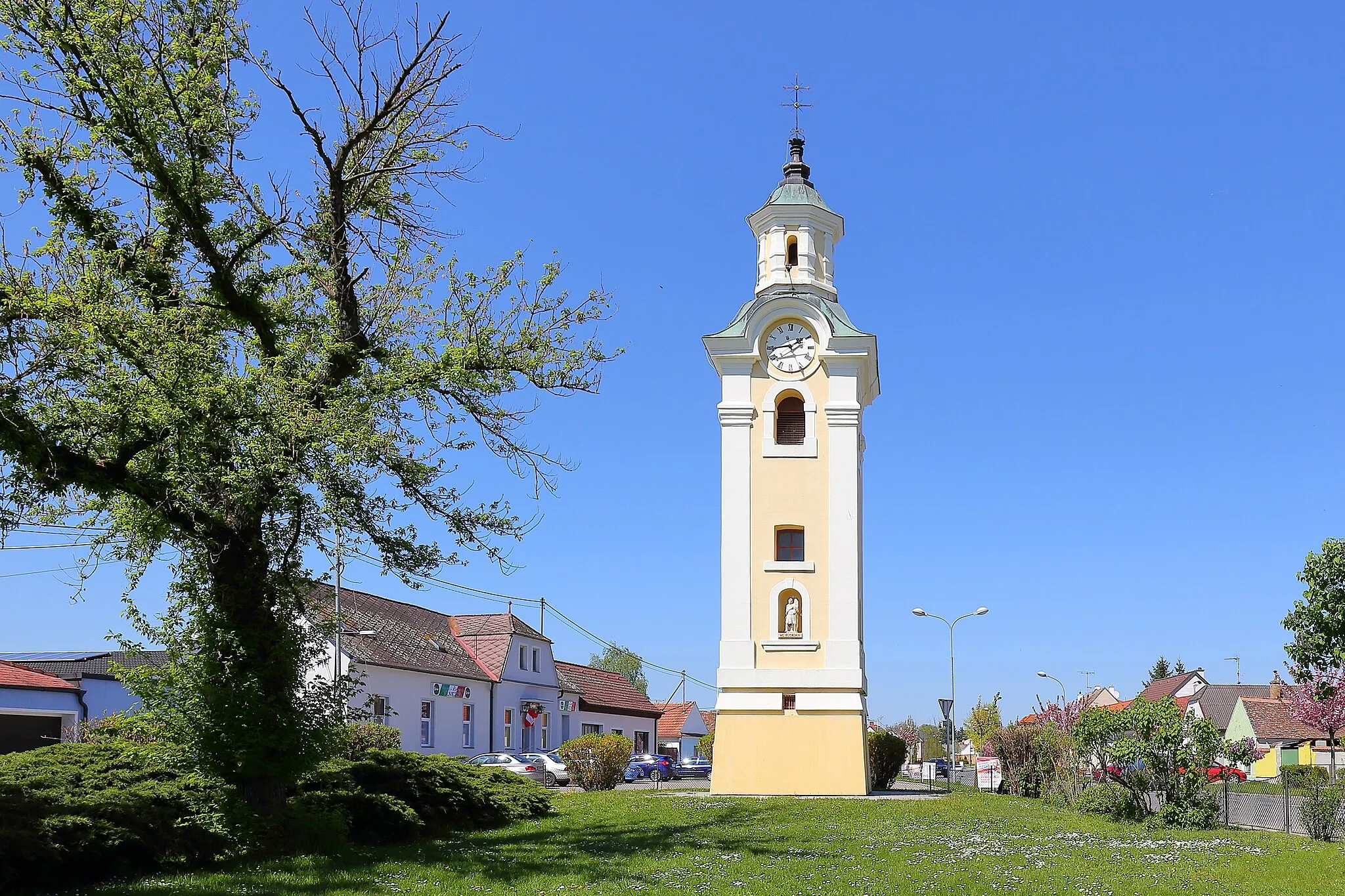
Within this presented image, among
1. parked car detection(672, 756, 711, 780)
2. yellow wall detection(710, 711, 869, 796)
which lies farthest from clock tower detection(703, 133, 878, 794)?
parked car detection(672, 756, 711, 780)

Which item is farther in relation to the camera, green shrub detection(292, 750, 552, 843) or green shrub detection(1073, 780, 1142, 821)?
green shrub detection(1073, 780, 1142, 821)

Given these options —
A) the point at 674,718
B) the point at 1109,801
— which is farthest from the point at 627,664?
the point at 1109,801

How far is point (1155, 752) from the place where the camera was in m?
21.7

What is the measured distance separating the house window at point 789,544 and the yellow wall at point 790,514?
259mm

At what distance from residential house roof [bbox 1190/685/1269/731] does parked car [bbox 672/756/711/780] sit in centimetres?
3414

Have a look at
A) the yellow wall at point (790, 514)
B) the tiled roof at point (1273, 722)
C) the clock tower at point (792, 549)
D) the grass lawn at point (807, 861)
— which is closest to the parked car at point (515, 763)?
the clock tower at point (792, 549)

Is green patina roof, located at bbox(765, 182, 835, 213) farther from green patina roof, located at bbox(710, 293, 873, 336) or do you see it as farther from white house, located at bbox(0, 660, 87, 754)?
white house, located at bbox(0, 660, 87, 754)

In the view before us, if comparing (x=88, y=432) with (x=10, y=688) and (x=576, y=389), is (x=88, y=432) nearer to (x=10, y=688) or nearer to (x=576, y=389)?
(x=576, y=389)

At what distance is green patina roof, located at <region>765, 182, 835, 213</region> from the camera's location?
118 feet

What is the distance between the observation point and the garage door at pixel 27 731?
33750 mm

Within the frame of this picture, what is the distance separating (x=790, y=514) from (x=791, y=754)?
634 cm

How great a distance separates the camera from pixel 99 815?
13.6 meters

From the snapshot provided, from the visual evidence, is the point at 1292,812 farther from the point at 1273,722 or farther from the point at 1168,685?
the point at 1168,685

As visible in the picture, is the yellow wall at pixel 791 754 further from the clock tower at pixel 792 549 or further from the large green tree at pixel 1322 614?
the large green tree at pixel 1322 614
